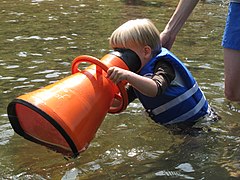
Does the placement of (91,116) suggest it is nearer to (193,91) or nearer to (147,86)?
(147,86)

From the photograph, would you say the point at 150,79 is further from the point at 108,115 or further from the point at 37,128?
the point at 108,115

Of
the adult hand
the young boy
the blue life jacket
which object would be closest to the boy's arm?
the young boy

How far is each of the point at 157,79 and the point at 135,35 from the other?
40 centimetres

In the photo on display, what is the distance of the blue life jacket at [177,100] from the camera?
435 cm

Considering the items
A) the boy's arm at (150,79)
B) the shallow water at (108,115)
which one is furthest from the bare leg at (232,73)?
the boy's arm at (150,79)

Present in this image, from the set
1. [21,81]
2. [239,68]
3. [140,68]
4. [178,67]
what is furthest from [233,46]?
[21,81]

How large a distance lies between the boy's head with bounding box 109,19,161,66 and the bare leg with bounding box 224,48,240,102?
644 millimetres

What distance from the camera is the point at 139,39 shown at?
4148 millimetres

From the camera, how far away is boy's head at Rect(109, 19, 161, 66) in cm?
415

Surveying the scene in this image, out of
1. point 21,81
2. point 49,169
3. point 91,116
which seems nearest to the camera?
point 91,116

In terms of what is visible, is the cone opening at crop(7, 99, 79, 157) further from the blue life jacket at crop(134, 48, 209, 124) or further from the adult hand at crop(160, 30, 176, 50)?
the adult hand at crop(160, 30, 176, 50)

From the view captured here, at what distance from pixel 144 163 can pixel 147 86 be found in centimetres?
63

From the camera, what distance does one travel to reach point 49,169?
3.98 m

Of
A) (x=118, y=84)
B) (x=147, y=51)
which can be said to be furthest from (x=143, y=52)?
(x=118, y=84)
